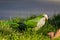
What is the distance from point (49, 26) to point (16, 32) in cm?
86

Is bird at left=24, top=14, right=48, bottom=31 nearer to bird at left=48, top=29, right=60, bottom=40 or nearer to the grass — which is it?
the grass

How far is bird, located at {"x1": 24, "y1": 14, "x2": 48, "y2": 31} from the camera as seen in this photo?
5.66 metres

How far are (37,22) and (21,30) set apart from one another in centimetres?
40

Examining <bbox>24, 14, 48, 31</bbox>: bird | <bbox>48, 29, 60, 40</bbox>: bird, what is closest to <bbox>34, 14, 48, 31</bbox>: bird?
<bbox>24, 14, 48, 31</bbox>: bird

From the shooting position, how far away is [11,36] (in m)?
4.95

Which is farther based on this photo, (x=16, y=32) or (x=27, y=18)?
(x=27, y=18)

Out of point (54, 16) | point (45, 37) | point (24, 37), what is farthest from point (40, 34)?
point (54, 16)

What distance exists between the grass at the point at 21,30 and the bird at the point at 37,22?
0.26ft

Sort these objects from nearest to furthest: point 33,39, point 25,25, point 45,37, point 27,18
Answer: point 33,39
point 45,37
point 25,25
point 27,18

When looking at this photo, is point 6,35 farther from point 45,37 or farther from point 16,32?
point 45,37

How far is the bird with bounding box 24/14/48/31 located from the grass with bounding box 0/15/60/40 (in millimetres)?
78

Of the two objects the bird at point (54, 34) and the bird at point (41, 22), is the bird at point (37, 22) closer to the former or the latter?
the bird at point (41, 22)

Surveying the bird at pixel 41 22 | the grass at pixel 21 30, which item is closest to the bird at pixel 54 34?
the grass at pixel 21 30

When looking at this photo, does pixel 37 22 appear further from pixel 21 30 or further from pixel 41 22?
pixel 21 30
